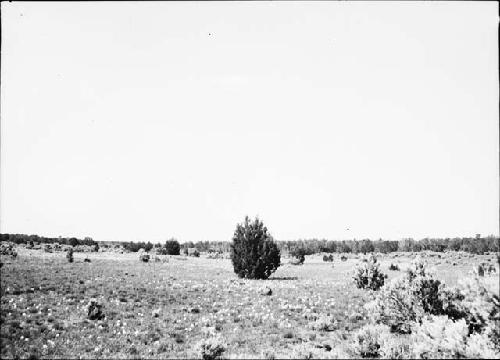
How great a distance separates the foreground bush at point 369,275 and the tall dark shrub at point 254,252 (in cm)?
1000

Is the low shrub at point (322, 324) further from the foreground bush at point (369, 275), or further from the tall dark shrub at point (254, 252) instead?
the tall dark shrub at point (254, 252)

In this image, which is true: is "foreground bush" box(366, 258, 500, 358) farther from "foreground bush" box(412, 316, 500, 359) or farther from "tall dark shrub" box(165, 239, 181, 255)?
"tall dark shrub" box(165, 239, 181, 255)

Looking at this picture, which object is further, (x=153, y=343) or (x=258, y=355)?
(x=153, y=343)

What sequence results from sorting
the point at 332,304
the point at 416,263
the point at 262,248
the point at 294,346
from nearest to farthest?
the point at 294,346 → the point at 416,263 → the point at 332,304 → the point at 262,248

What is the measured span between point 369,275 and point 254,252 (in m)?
12.3

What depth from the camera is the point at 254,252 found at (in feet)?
116

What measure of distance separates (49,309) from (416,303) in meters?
15.0

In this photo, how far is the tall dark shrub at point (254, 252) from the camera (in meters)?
34.8

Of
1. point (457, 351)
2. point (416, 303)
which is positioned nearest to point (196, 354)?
point (457, 351)

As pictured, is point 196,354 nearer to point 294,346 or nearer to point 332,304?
point 294,346

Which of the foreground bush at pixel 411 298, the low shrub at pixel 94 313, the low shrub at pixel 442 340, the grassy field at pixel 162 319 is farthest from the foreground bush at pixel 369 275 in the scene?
the low shrub at pixel 94 313

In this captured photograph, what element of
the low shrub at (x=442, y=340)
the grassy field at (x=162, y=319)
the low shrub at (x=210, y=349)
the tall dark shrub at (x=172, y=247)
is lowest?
the tall dark shrub at (x=172, y=247)

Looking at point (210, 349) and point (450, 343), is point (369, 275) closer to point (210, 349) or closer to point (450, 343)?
point (450, 343)

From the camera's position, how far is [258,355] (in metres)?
10.8
